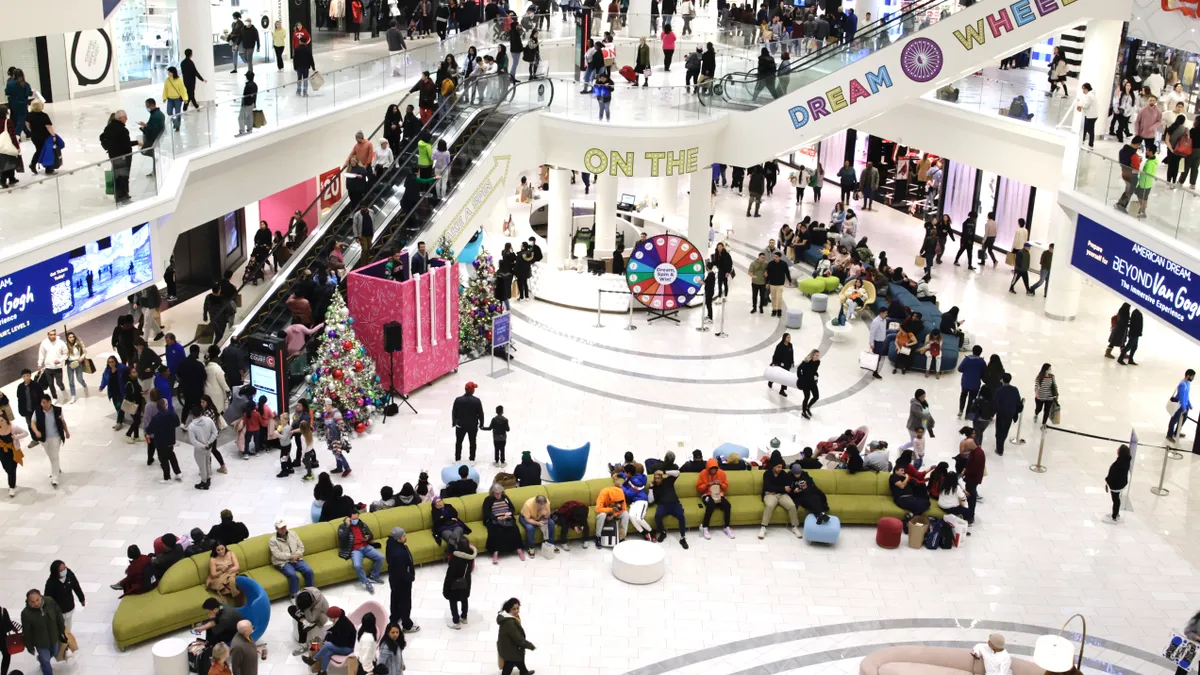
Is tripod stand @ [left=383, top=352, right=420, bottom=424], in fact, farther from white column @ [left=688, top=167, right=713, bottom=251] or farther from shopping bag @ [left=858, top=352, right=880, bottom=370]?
white column @ [left=688, top=167, right=713, bottom=251]

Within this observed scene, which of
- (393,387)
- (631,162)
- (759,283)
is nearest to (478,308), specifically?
(393,387)

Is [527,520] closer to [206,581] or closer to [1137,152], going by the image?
[206,581]

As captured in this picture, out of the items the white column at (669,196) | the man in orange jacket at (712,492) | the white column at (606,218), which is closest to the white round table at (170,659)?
the man in orange jacket at (712,492)

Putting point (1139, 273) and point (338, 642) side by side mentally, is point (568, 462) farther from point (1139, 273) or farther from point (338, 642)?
point (1139, 273)

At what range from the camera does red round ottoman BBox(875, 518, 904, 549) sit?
16.5 metres

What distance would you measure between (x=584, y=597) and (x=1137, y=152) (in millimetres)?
12054

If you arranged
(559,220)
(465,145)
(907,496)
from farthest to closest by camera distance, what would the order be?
(559,220) < (465,145) < (907,496)

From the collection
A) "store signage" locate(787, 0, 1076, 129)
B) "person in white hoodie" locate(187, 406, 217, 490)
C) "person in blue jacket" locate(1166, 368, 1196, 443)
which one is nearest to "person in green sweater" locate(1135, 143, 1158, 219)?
"person in blue jacket" locate(1166, 368, 1196, 443)

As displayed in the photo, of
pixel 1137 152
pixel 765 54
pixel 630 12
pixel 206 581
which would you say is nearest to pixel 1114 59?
pixel 1137 152

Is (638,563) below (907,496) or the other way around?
below

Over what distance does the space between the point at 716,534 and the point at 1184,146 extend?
1052 cm

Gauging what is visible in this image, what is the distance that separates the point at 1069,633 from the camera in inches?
590

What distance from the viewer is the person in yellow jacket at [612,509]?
16.2 metres

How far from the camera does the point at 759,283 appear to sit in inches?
1005
